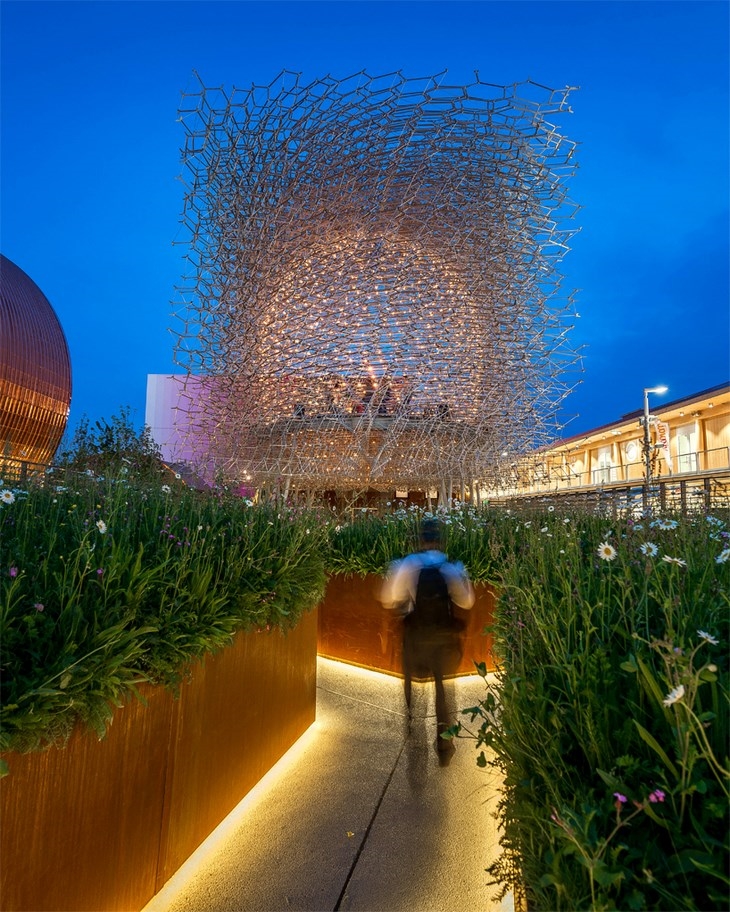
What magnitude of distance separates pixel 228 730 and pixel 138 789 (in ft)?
2.86

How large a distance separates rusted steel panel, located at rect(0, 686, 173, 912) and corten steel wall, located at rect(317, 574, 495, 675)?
3664 mm

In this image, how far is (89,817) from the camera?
6.92ft

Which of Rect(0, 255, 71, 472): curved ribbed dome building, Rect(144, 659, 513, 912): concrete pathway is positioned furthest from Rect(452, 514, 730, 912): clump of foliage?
Rect(0, 255, 71, 472): curved ribbed dome building

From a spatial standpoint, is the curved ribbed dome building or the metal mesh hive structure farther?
the curved ribbed dome building

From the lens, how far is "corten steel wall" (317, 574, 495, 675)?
613 cm

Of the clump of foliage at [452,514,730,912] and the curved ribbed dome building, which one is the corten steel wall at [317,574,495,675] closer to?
the clump of foliage at [452,514,730,912]

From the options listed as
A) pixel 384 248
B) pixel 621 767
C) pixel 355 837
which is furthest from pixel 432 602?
pixel 384 248

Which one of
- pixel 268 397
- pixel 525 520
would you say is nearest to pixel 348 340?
pixel 268 397

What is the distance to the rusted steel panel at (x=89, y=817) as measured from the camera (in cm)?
179

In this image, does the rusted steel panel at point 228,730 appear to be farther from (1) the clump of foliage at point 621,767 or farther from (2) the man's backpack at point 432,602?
(1) the clump of foliage at point 621,767

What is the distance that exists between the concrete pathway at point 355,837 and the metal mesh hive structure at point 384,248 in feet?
39.4

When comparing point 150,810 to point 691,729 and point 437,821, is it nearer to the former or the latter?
point 437,821

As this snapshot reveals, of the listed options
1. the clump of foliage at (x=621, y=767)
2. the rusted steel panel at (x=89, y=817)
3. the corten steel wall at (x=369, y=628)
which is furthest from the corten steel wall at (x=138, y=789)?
the corten steel wall at (x=369, y=628)

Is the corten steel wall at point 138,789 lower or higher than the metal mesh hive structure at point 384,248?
lower
